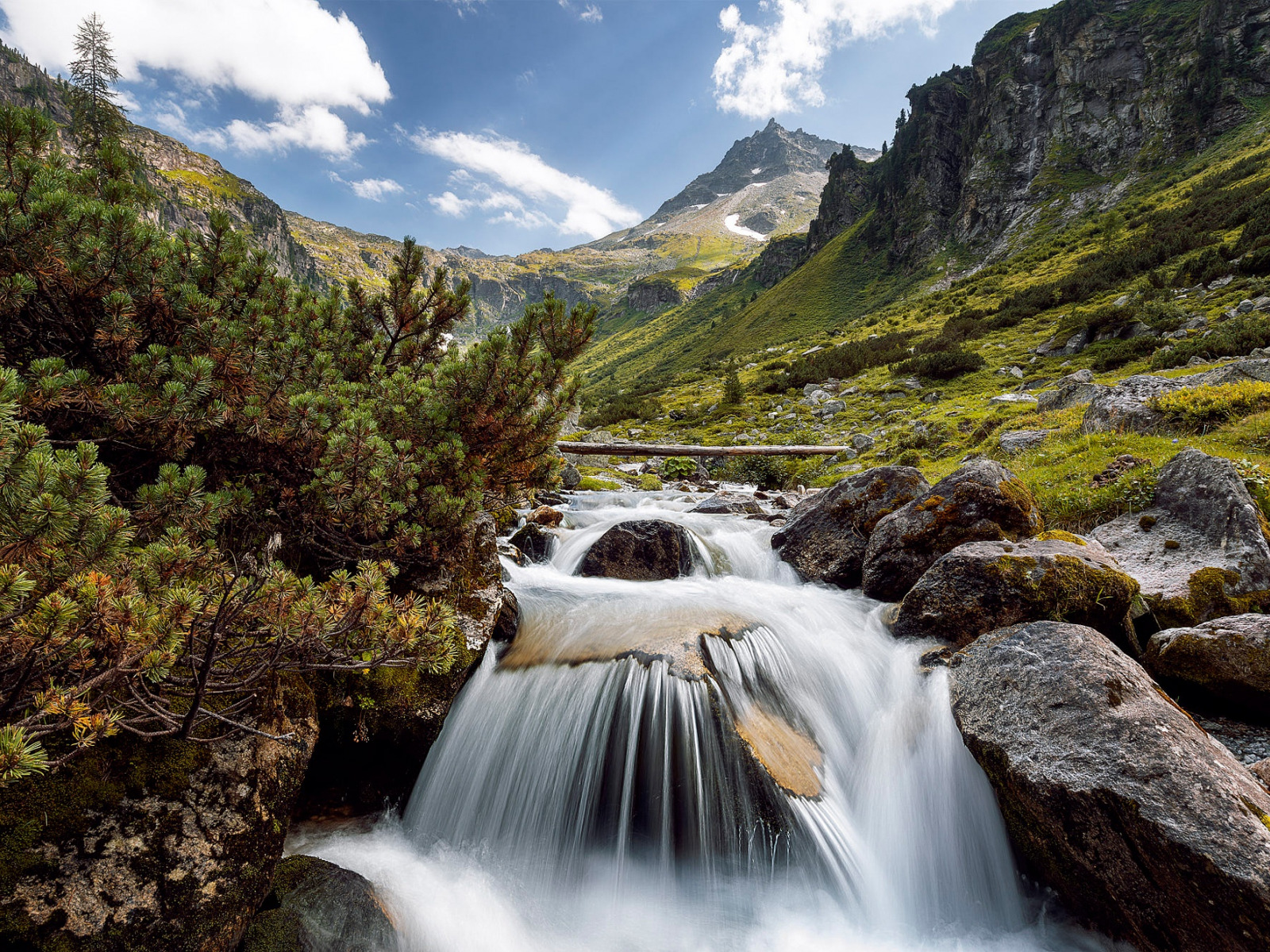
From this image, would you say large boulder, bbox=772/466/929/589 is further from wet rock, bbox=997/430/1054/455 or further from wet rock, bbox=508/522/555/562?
wet rock, bbox=508/522/555/562

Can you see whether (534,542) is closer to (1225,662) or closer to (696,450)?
(1225,662)

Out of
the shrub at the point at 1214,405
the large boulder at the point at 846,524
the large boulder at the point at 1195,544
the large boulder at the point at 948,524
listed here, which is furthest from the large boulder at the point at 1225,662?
the shrub at the point at 1214,405

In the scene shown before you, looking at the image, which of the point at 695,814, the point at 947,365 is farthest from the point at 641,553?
the point at 947,365

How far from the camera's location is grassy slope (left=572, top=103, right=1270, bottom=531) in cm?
962

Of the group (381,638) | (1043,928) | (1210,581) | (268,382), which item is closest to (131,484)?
(268,382)

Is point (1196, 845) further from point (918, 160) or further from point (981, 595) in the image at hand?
point (918, 160)

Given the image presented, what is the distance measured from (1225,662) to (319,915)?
8777mm

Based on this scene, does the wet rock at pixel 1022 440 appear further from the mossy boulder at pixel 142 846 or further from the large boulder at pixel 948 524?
the mossy boulder at pixel 142 846

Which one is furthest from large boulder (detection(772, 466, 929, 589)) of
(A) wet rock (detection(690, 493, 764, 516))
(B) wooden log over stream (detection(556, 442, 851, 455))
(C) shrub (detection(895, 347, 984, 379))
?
(C) shrub (detection(895, 347, 984, 379))

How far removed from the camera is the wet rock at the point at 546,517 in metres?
12.8

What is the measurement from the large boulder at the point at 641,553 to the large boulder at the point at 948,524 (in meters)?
3.60

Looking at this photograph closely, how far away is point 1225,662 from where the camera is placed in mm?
5129

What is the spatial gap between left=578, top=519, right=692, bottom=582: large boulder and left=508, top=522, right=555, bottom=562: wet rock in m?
1.28

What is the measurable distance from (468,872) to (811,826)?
355 cm
